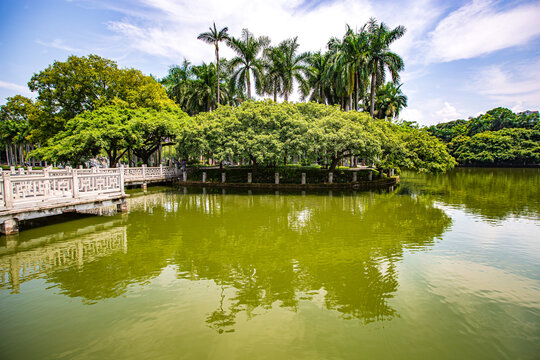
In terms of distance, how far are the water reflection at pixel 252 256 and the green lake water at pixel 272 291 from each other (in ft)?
0.14

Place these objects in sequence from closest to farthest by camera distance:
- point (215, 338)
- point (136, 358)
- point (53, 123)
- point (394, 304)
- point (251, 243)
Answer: point (136, 358)
point (215, 338)
point (394, 304)
point (251, 243)
point (53, 123)

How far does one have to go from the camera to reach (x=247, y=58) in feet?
92.2

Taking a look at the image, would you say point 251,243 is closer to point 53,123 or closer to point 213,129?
point 213,129

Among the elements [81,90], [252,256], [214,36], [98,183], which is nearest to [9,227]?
[98,183]

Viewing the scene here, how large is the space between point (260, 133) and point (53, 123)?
18289 mm

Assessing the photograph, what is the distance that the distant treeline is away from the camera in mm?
53606

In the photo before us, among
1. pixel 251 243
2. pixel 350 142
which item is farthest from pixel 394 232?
pixel 350 142

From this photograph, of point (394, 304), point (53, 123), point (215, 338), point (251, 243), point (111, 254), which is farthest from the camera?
point (53, 123)

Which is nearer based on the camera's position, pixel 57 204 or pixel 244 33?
pixel 57 204

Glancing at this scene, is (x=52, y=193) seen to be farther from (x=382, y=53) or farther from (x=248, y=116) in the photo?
(x=382, y=53)

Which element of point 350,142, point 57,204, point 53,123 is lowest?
point 57,204

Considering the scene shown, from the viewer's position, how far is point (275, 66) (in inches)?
1136

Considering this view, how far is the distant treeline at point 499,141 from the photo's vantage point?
53606mm

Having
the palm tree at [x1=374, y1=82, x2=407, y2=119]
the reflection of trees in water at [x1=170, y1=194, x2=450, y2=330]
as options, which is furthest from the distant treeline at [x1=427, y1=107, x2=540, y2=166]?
the reflection of trees in water at [x1=170, y1=194, x2=450, y2=330]
